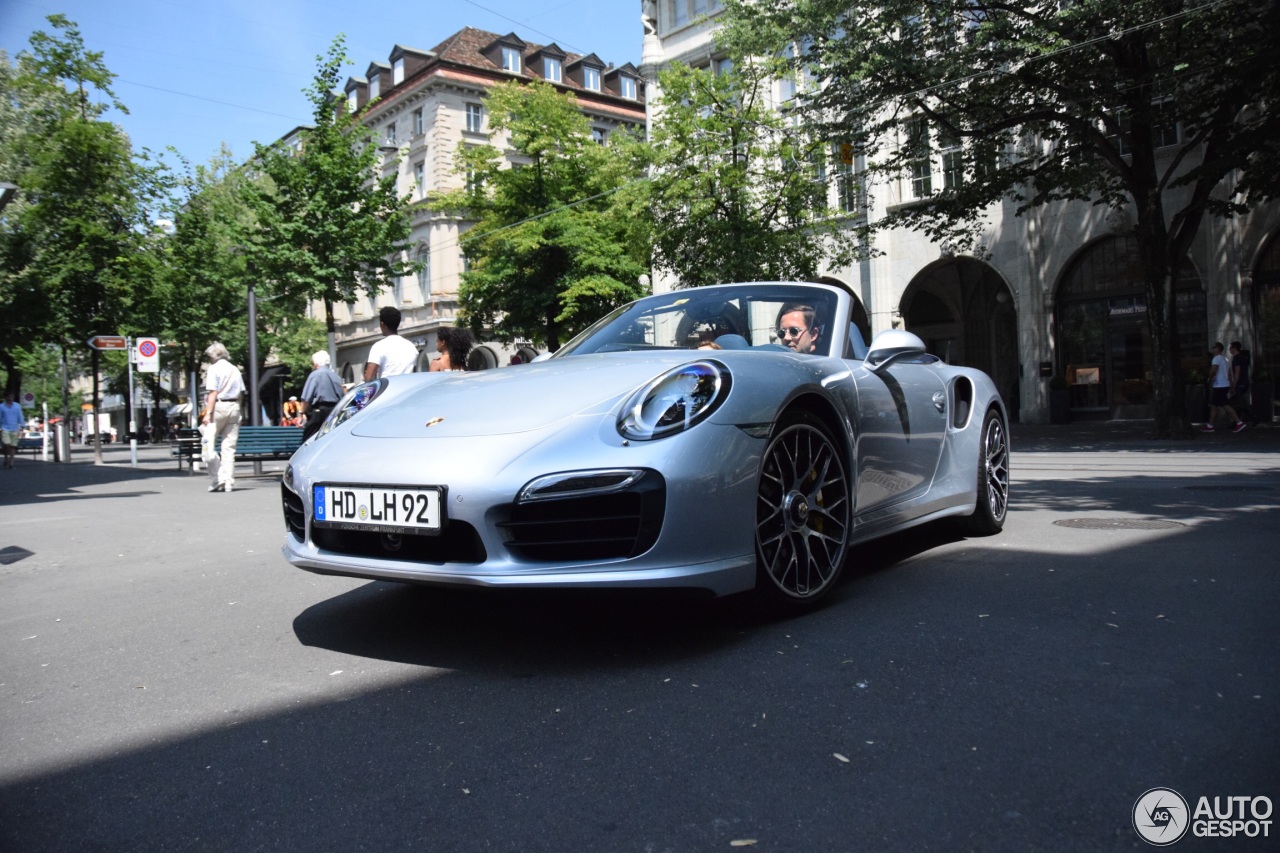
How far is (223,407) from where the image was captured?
12.0 metres

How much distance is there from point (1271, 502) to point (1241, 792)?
5892mm

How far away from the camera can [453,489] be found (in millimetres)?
2994

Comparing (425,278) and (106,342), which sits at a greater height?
(425,278)

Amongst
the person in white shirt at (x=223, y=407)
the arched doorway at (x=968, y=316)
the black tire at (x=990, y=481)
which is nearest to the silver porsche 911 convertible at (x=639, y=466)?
the black tire at (x=990, y=481)

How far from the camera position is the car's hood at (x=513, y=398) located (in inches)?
129

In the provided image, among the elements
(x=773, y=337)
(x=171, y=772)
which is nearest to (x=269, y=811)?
(x=171, y=772)

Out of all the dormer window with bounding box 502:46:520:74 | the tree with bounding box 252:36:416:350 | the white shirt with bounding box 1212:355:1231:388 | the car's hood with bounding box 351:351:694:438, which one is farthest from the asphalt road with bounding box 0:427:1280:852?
the dormer window with bounding box 502:46:520:74

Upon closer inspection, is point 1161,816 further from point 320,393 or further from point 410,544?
point 320,393

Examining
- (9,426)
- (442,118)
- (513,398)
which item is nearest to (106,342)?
(9,426)

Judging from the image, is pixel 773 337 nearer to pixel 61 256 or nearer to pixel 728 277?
Result: pixel 728 277

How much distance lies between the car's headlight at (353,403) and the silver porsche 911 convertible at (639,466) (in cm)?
2

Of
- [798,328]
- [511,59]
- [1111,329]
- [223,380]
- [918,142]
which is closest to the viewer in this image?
[798,328]
